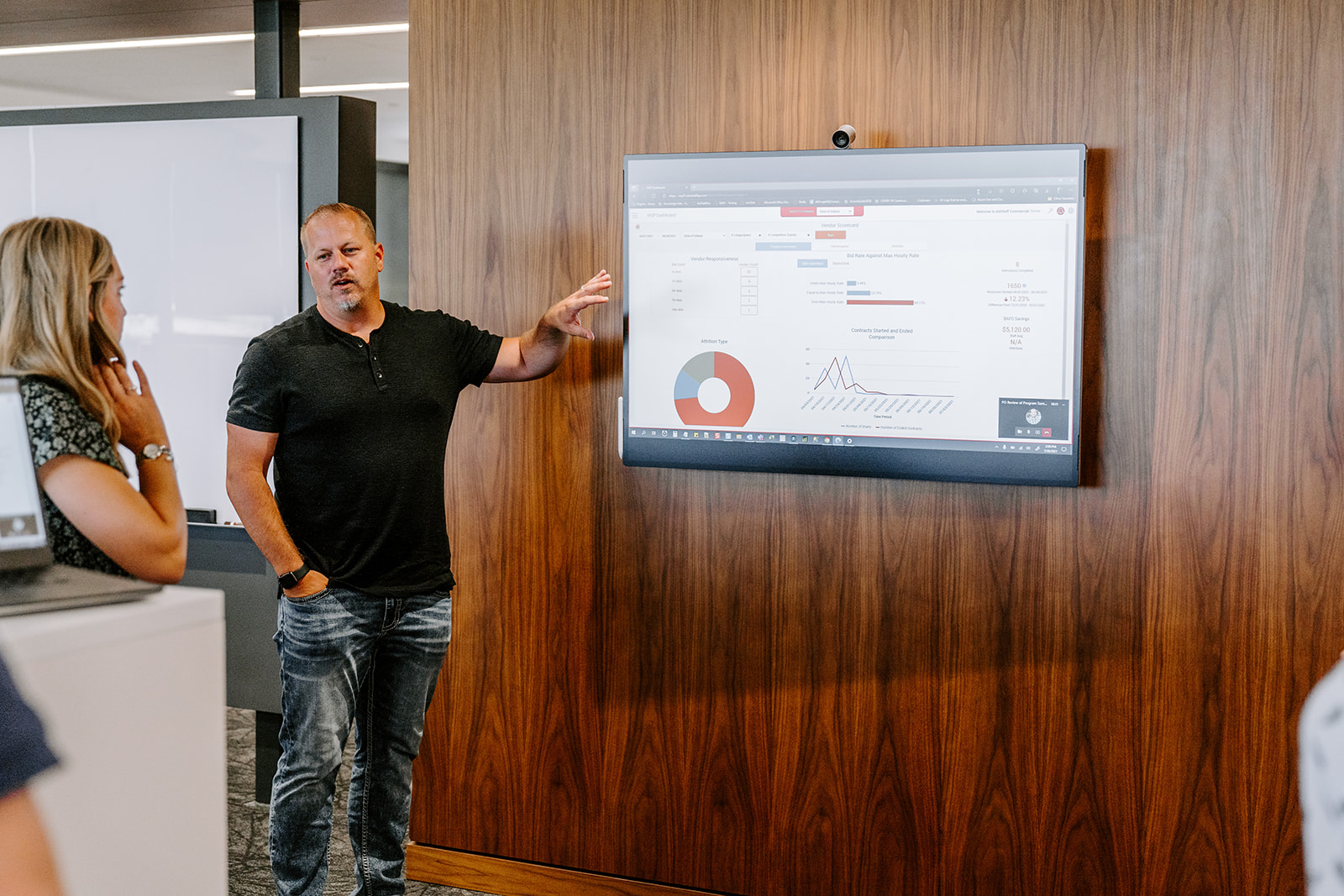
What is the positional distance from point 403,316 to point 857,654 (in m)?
1.26

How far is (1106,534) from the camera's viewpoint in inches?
84.0

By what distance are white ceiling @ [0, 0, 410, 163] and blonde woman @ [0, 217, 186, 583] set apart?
6.91 feet

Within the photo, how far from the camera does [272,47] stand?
290 centimetres

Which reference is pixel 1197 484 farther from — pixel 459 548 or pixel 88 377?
pixel 88 377

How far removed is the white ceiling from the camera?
3.00 m

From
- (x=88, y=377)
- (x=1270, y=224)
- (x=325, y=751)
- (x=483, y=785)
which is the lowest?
(x=483, y=785)

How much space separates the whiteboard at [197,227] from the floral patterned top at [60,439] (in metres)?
2.21

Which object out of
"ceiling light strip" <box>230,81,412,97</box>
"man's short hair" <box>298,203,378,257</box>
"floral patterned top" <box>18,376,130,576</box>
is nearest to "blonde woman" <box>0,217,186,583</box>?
"floral patterned top" <box>18,376,130,576</box>

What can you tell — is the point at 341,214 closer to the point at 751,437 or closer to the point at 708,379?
the point at 708,379

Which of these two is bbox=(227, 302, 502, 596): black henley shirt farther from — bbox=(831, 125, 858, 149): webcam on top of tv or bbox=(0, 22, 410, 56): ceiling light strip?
bbox=(0, 22, 410, 56): ceiling light strip

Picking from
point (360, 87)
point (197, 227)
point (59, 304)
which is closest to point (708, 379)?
point (197, 227)

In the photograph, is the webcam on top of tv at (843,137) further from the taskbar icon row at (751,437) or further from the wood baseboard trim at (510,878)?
the wood baseboard trim at (510,878)

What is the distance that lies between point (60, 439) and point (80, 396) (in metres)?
0.05

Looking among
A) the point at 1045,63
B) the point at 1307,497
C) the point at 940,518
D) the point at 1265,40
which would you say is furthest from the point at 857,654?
the point at 1265,40
